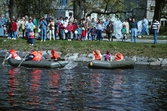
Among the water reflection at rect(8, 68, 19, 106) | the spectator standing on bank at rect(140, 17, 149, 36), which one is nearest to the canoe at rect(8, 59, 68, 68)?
the water reflection at rect(8, 68, 19, 106)

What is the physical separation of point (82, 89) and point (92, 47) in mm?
12988

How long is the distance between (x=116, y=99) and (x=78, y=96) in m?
1.48

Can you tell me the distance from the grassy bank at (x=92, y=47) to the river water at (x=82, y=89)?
487 centimetres

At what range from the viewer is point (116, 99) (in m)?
14.7

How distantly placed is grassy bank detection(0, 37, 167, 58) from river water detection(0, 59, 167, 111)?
4868 mm

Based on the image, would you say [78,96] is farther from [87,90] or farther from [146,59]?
[146,59]

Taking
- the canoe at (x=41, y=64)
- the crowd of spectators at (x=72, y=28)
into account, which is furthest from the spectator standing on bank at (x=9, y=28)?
the canoe at (x=41, y=64)

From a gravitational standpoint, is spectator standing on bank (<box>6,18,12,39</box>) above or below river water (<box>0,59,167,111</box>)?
above

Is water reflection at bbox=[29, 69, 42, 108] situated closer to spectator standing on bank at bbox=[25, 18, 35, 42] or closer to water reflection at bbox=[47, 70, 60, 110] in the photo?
water reflection at bbox=[47, 70, 60, 110]

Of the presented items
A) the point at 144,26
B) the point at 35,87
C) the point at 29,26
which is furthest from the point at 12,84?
the point at 144,26

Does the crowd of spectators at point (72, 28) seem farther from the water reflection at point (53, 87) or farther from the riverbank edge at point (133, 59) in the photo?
the water reflection at point (53, 87)

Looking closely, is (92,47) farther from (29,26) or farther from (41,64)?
(41,64)

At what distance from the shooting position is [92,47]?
29.5 m

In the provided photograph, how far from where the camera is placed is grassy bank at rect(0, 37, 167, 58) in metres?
28.2
